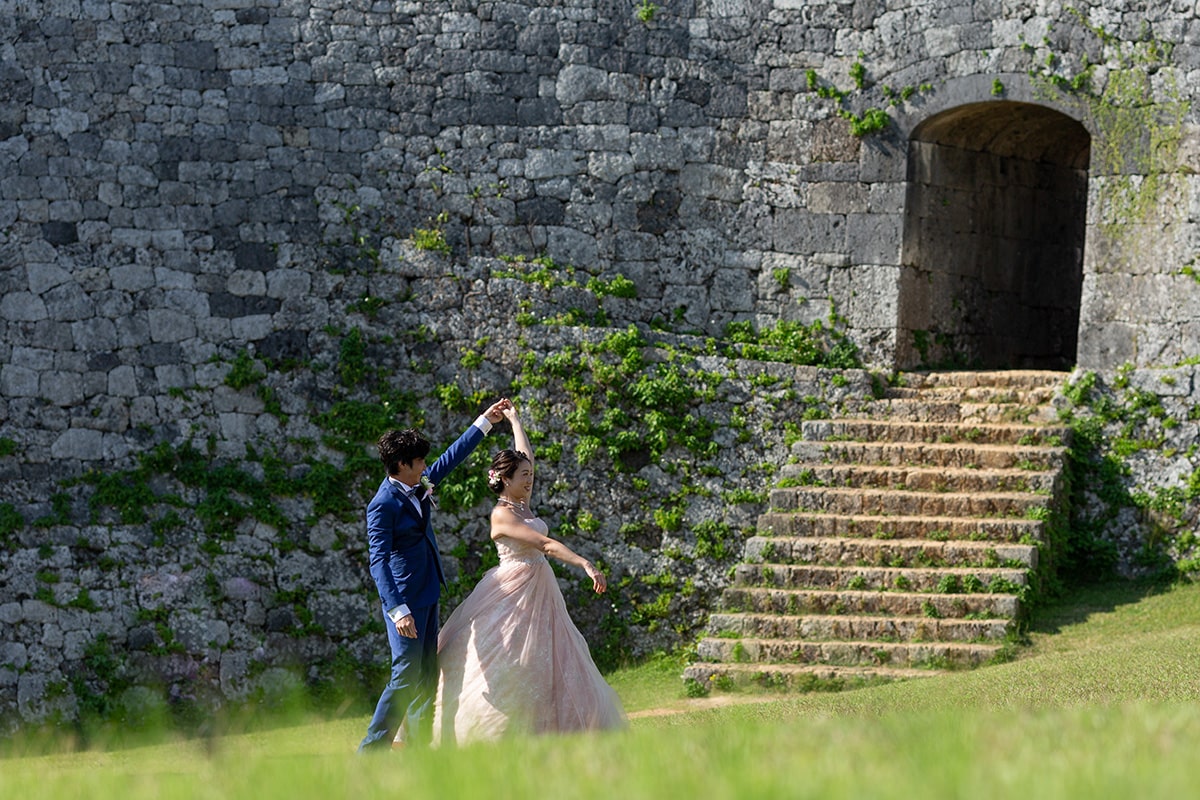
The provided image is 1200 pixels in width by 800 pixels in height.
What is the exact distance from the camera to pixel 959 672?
902 centimetres

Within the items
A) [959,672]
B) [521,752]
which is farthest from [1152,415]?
[521,752]

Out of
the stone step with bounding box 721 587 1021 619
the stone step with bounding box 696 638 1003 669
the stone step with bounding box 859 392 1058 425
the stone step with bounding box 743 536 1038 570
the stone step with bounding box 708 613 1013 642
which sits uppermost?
the stone step with bounding box 859 392 1058 425

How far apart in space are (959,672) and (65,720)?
6190mm

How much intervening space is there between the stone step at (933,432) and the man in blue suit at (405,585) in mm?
5031

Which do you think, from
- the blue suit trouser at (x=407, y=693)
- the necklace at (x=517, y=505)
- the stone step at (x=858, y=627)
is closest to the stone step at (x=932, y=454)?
the stone step at (x=858, y=627)

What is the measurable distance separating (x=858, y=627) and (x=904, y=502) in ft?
4.30

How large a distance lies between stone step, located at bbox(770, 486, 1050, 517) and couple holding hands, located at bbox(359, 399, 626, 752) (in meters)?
4.16

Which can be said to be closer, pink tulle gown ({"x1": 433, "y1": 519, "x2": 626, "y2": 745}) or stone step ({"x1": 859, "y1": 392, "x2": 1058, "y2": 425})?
pink tulle gown ({"x1": 433, "y1": 519, "x2": 626, "y2": 745})

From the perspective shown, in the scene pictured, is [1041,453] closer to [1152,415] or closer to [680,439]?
[1152,415]

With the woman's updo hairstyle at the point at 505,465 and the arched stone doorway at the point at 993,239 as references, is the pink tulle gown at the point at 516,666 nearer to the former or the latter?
the woman's updo hairstyle at the point at 505,465

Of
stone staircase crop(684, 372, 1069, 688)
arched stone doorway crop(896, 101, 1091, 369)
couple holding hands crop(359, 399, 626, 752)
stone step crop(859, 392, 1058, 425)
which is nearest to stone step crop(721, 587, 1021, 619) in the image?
stone staircase crop(684, 372, 1069, 688)

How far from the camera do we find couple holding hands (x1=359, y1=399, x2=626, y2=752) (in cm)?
655

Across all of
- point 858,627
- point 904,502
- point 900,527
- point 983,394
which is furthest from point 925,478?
point 858,627

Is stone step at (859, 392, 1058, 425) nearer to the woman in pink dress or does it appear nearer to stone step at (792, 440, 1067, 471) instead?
stone step at (792, 440, 1067, 471)
